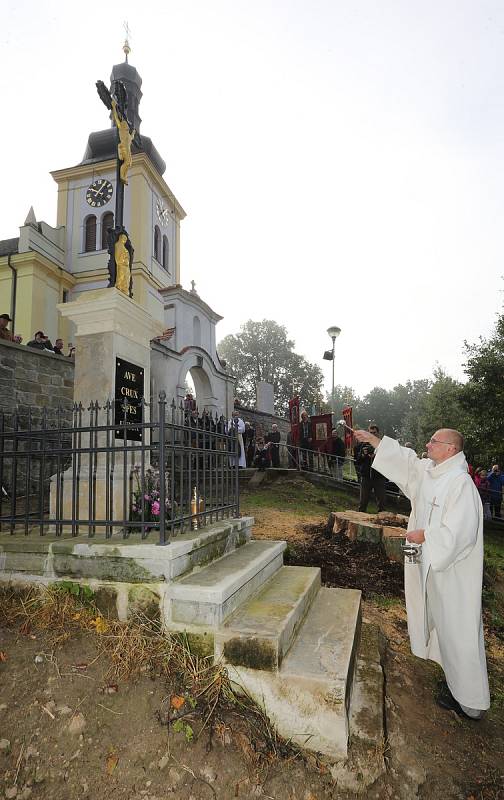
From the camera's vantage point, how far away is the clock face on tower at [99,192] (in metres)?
22.3

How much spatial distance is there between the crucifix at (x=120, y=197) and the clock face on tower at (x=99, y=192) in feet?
61.8

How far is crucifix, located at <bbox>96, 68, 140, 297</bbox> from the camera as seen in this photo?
17.0ft

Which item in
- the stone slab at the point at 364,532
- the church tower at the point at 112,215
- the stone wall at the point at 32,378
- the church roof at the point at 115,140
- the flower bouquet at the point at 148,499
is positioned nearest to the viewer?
the flower bouquet at the point at 148,499

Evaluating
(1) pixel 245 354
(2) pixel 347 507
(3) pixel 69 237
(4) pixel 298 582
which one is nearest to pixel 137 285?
(3) pixel 69 237

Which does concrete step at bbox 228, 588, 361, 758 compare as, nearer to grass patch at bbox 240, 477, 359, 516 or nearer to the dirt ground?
the dirt ground

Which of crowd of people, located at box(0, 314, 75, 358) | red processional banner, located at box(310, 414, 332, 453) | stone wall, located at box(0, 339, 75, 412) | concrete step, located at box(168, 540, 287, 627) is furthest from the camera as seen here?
red processional banner, located at box(310, 414, 332, 453)

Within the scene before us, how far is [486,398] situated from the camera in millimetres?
16797

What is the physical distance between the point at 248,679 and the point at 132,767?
0.71 metres

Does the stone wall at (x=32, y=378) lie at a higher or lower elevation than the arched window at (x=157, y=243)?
lower

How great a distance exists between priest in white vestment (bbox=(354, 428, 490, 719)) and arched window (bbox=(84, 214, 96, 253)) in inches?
918

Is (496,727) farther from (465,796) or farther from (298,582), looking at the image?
(298,582)

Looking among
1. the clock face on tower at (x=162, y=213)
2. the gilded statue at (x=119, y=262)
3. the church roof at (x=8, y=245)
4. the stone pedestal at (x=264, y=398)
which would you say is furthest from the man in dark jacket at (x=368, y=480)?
the church roof at (x=8, y=245)

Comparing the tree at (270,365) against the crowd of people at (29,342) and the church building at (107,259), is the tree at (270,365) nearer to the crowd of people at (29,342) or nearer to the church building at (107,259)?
the church building at (107,259)

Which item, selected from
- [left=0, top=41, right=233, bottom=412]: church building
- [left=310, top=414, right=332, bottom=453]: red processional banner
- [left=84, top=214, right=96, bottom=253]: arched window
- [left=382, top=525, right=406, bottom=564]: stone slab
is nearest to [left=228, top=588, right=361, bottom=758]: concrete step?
[left=382, top=525, right=406, bottom=564]: stone slab
